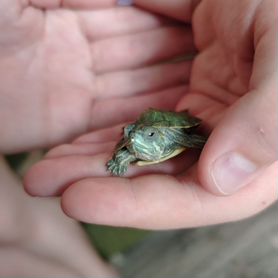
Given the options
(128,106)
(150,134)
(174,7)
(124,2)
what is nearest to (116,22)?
(124,2)

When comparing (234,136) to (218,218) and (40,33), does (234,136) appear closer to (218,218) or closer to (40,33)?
(218,218)

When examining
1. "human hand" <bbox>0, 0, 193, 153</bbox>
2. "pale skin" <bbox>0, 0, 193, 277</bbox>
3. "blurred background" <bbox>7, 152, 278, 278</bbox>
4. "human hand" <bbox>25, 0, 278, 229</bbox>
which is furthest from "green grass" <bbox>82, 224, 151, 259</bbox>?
"human hand" <bbox>25, 0, 278, 229</bbox>

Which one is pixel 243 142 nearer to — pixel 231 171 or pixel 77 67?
pixel 231 171

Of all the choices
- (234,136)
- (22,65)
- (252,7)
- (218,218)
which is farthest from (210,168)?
(22,65)

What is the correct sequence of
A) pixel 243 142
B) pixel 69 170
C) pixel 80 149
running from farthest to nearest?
1. pixel 80 149
2. pixel 69 170
3. pixel 243 142

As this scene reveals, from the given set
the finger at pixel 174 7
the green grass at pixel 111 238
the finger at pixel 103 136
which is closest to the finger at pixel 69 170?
the finger at pixel 103 136

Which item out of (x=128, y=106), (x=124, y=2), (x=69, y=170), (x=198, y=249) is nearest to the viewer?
(x=69, y=170)

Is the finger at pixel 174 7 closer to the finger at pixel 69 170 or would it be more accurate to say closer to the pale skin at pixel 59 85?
the pale skin at pixel 59 85
